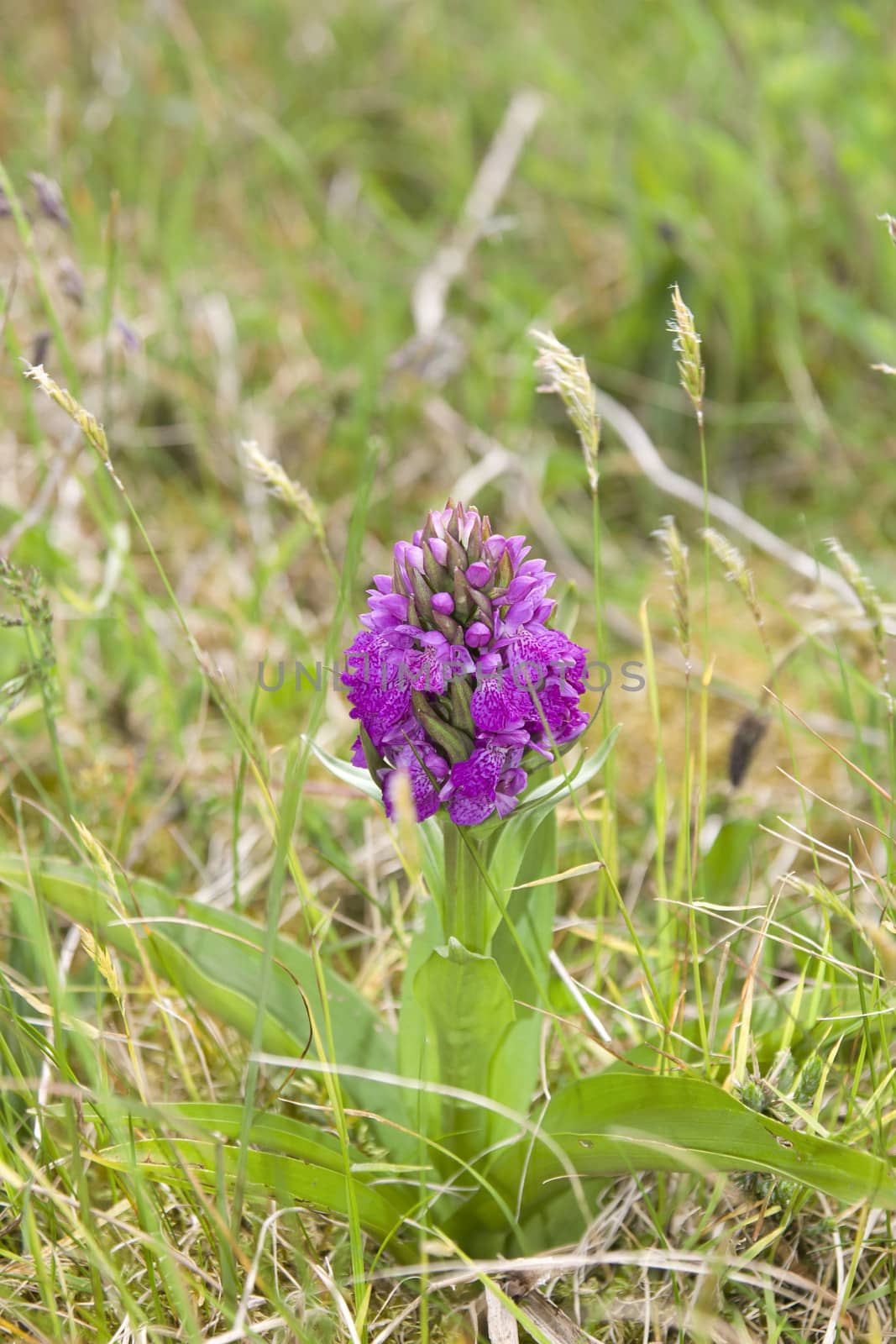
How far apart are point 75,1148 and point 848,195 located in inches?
170

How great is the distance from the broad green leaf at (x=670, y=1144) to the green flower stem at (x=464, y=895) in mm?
284

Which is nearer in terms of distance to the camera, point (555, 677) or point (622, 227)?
point (555, 677)

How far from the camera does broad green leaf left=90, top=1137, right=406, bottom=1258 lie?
1573 millimetres

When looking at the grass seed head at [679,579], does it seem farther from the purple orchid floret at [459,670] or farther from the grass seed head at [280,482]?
the grass seed head at [280,482]

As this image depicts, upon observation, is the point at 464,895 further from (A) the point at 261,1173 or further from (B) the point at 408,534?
(B) the point at 408,534

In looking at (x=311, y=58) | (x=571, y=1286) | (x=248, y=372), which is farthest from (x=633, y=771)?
(x=311, y=58)

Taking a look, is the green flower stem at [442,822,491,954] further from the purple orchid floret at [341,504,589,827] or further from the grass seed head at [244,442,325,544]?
the grass seed head at [244,442,325,544]

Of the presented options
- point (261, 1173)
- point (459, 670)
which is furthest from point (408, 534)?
point (261, 1173)

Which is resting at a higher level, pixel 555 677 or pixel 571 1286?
pixel 555 677

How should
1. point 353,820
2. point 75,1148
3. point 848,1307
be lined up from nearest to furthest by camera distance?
1. point 75,1148
2. point 848,1307
3. point 353,820

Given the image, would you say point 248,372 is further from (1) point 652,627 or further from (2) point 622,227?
(1) point 652,627

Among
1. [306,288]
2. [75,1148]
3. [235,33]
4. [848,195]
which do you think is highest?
[235,33]

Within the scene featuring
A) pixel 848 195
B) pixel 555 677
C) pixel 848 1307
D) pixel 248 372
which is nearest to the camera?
pixel 555 677

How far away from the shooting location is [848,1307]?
1664 millimetres
